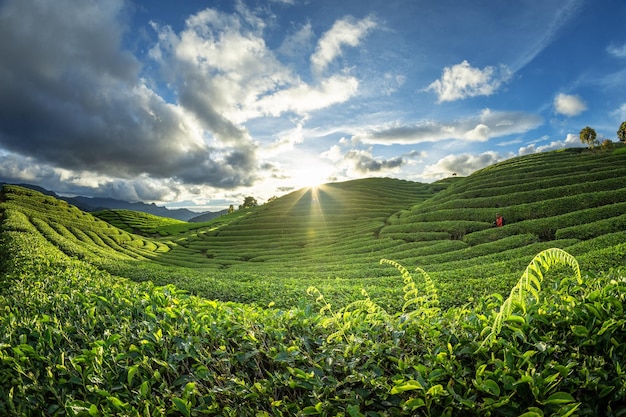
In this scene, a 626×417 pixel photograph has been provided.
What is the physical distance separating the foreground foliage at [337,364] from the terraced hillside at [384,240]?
6780 mm

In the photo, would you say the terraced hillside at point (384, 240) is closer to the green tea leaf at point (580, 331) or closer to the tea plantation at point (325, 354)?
the tea plantation at point (325, 354)

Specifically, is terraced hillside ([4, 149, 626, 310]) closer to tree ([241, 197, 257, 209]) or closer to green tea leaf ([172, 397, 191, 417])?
green tea leaf ([172, 397, 191, 417])

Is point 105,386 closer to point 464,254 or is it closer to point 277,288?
point 277,288

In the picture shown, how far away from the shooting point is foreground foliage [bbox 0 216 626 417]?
2219mm

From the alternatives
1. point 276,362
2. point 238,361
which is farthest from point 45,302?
point 276,362

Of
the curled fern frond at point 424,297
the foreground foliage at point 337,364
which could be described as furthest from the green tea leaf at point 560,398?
the curled fern frond at point 424,297

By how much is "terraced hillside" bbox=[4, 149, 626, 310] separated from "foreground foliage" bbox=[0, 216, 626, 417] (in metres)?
6.78

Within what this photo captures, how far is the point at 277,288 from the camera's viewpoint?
42.5 ft

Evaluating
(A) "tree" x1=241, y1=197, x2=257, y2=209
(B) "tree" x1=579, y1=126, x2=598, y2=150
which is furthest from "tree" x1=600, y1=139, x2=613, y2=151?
(A) "tree" x1=241, y1=197, x2=257, y2=209

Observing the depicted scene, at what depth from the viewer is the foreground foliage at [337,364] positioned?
7.28 feet

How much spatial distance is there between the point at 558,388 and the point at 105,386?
12.0 ft

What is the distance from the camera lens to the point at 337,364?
109 inches

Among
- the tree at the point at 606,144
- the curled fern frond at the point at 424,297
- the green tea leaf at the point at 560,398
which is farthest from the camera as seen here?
the tree at the point at 606,144

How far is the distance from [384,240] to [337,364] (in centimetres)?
2817
